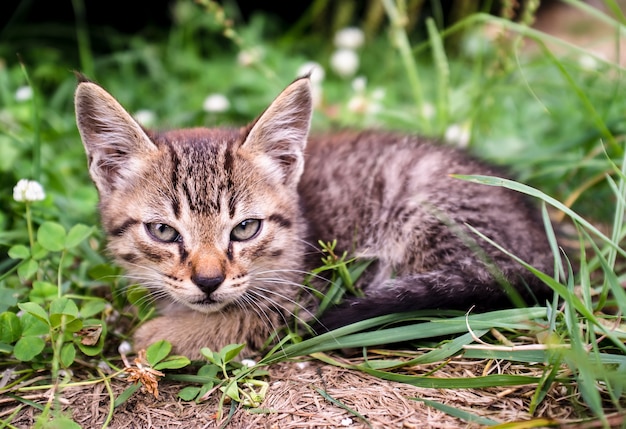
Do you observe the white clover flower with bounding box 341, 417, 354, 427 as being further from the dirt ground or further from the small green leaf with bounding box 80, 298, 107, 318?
the small green leaf with bounding box 80, 298, 107, 318

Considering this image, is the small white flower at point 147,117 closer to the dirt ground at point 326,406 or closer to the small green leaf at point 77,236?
the small green leaf at point 77,236

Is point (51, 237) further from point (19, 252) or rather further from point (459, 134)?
point (459, 134)

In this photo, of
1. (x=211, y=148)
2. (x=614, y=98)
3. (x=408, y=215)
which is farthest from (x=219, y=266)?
(x=614, y=98)

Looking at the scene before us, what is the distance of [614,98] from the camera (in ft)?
Answer: 11.2

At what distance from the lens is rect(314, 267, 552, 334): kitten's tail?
235 cm

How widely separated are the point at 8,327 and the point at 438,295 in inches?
66.8

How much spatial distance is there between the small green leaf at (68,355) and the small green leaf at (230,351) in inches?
22.2

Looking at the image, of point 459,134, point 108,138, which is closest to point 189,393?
point 108,138

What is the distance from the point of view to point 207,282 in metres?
2.20

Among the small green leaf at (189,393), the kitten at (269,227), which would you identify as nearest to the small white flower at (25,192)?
the kitten at (269,227)

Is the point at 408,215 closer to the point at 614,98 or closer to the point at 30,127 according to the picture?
the point at 614,98

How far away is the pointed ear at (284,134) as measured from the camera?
8.14 feet

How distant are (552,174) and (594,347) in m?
1.98

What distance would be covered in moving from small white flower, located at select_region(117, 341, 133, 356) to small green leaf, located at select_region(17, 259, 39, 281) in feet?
1.61
